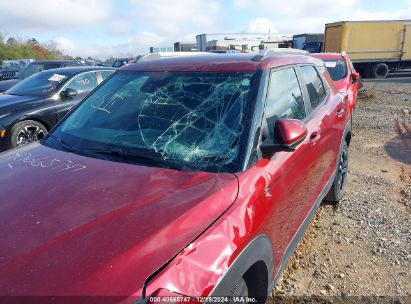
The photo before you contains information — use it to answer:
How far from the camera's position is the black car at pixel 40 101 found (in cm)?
601

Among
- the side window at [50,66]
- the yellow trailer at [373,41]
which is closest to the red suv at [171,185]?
the side window at [50,66]

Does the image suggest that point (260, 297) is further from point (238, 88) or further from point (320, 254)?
point (320, 254)

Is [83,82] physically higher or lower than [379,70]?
higher

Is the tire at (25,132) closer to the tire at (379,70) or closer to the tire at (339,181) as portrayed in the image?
the tire at (339,181)

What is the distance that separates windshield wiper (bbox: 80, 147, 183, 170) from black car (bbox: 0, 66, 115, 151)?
13.6ft

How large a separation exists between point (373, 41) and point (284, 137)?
72.0 ft

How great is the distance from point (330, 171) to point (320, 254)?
0.85 metres

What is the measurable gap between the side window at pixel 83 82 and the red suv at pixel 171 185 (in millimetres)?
4549

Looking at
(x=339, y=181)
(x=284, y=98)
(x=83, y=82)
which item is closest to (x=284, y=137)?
(x=284, y=98)

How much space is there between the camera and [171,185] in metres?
2.00

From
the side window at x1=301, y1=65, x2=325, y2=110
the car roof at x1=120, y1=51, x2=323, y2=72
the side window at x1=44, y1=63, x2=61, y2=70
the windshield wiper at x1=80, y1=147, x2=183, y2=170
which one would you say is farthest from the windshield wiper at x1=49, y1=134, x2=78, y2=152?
the side window at x1=44, y1=63, x2=61, y2=70

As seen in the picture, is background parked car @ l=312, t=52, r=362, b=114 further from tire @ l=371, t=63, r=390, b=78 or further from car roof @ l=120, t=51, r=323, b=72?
tire @ l=371, t=63, r=390, b=78

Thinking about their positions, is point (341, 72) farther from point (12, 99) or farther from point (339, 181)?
point (12, 99)

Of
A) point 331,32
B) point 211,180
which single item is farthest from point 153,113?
point 331,32
